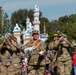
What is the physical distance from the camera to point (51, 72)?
1338 centimetres

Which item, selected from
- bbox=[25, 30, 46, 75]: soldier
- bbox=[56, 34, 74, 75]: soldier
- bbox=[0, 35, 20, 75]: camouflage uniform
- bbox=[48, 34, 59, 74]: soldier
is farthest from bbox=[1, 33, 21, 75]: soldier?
bbox=[56, 34, 74, 75]: soldier

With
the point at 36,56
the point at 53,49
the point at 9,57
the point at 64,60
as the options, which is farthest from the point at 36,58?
the point at 64,60

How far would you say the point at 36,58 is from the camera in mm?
11844

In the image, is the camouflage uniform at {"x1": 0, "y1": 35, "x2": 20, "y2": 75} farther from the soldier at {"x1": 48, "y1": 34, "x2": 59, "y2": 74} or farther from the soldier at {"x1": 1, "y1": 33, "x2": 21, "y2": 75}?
the soldier at {"x1": 48, "y1": 34, "x2": 59, "y2": 74}

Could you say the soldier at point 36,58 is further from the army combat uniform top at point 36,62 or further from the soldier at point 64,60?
the soldier at point 64,60

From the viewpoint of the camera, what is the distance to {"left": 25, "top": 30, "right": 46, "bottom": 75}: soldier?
11822 mm

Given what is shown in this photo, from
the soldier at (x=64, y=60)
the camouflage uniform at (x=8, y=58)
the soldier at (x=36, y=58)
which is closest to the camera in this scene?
the soldier at (x=36, y=58)

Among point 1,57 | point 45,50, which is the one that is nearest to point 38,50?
point 45,50

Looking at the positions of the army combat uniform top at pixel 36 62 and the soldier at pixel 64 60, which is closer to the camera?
the army combat uniform top at pixel 36 62

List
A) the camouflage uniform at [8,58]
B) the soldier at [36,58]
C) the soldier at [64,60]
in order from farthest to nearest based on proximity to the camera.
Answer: the soldier at [64,60] < the camouflage uniform at [8,58] < the soldier at [36,58]

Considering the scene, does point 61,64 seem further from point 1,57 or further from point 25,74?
point 1,57

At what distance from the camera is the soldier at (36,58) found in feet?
38.8

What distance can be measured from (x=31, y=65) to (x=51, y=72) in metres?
1.60

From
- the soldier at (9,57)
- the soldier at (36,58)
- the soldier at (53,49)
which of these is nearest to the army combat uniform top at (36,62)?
the soldier at (36,58)
